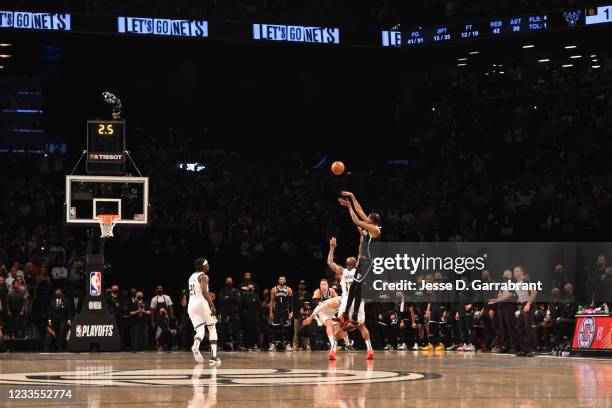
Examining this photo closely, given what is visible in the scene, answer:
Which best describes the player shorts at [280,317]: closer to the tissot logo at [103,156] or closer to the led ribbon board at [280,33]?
the tissot logo at [103,156]

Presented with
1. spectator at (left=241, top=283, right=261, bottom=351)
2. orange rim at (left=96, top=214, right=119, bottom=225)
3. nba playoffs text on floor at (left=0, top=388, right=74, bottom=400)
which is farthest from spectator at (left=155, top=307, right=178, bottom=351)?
nba playoffs text on floor at (left=0, top=388, right=74, bottom=400)

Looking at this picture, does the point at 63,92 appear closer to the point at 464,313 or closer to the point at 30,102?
the point at 30,102

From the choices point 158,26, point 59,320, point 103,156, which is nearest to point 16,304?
point 59,320

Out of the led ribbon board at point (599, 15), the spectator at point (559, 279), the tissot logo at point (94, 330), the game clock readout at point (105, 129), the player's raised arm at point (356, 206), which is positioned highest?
the led ribbon board at point (599, 15)

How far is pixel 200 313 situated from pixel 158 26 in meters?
17.8

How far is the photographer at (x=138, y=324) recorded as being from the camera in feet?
87.3

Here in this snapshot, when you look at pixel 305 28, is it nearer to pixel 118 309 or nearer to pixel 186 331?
pixel 186 331

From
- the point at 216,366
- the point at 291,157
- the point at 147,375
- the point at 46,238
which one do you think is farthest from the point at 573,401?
the point at 291,157

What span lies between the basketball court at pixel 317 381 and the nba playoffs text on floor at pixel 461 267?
465 centimetres

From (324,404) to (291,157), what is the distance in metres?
30.3

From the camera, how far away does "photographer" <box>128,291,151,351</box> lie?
1048 inches

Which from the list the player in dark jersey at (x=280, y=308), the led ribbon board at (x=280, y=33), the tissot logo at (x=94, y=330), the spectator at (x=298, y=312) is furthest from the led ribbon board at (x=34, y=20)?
the spectator at (x=298, y=312)

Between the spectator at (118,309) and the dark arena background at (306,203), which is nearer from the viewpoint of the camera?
the dark arena background at (306,203)

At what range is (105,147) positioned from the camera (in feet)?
83.3
